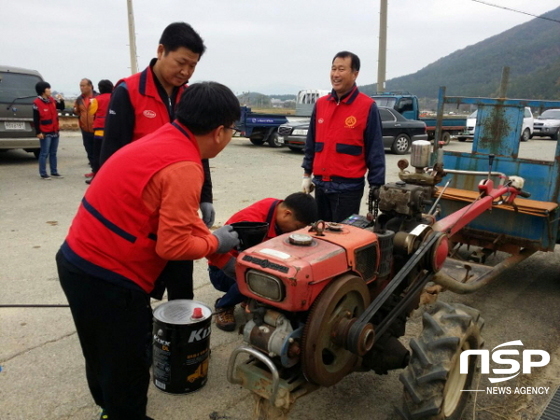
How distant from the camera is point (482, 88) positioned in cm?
9356

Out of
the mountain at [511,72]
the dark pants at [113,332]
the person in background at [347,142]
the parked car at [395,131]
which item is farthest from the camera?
the mountain at [511,72]

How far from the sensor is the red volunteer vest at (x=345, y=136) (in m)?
3.79

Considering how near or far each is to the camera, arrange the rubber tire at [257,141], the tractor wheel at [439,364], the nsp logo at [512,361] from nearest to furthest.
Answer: the tractor wheel at [439,364]
the nsp logo at [512,361]
the rubber tire at [257,141]

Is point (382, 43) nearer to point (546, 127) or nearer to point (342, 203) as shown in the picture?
point (546, 127)

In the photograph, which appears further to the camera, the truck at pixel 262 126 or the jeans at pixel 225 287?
the truck at pixel 262 126

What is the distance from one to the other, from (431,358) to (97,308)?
5.15 feet

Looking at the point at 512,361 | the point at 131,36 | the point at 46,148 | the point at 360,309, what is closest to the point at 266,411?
the point at 360,309

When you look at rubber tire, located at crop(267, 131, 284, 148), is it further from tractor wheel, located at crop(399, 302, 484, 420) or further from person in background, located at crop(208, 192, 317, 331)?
tractor wheel, located at crop(399, 302, 484, 420)

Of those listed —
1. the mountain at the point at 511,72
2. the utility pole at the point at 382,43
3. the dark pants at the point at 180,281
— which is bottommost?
the dark pants at the point at 180,281

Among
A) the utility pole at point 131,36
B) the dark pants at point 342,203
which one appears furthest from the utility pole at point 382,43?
the dark pants at point 342,203

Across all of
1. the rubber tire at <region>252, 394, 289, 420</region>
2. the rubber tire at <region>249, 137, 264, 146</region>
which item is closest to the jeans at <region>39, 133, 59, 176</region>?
the rubber tire at <region>249, 137, 264, 146</region>

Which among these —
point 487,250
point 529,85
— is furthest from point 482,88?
point 487,250

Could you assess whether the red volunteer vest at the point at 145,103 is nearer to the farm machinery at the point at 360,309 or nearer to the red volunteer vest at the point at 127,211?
the red volunteer vest at the point at 127,211

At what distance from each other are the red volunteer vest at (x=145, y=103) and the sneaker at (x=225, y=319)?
4.85ft
